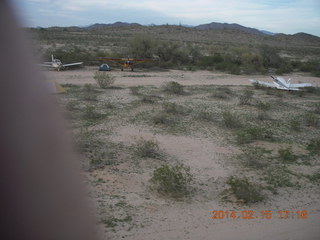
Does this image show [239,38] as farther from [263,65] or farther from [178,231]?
[178,231]

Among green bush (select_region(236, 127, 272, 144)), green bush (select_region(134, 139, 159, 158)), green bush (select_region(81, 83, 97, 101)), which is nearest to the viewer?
green bush (select_region(134, 139, 159, 158))

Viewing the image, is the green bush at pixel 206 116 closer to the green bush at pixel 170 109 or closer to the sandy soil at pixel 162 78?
the green bush at pixel 170 109

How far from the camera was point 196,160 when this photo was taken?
1041cm

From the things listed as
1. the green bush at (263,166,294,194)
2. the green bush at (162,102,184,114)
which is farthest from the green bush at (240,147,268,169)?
the green bush at (162,102,184,114)

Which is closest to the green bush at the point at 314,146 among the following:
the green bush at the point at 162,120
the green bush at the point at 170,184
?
the green bush at the point at 162,120

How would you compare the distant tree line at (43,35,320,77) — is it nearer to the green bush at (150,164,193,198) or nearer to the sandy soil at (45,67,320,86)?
the sandy soil at (45,67,320,86)

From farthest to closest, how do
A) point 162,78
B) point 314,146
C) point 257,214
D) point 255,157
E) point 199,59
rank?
point 199,59 < point 162,78 < point 314,146 < point 255,157 < point 257,214

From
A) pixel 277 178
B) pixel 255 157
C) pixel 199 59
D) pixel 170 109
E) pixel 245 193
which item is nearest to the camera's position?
pixel 245 193

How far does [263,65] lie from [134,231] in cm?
4032

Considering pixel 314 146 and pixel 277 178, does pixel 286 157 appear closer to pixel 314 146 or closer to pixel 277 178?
pixel 277 178

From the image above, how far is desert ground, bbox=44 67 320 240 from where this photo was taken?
6.54 metres

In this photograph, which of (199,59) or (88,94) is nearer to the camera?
(88,94)

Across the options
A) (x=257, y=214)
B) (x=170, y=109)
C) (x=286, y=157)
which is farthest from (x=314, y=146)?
(x=170, y=109)

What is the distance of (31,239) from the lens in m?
0.96
